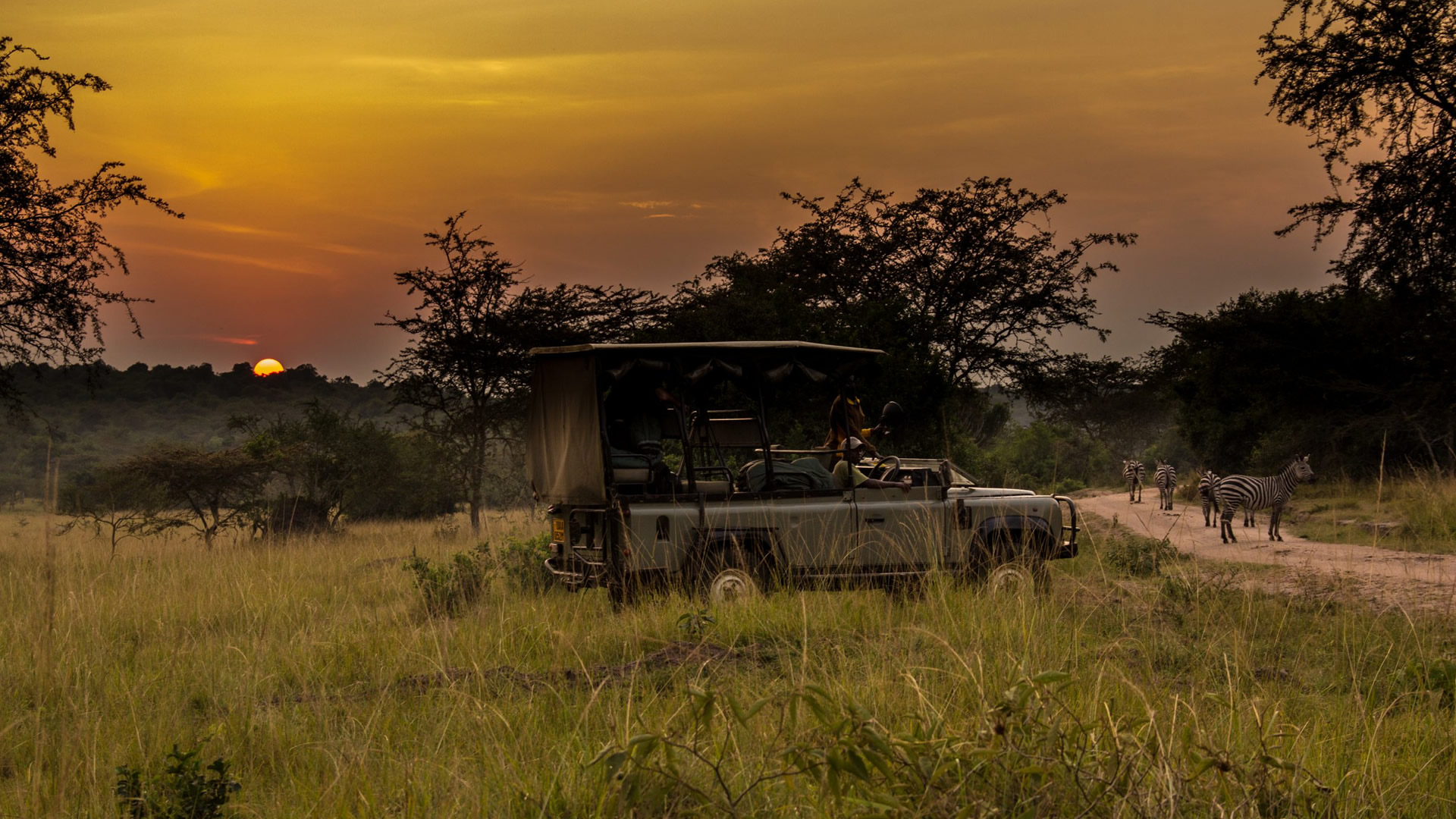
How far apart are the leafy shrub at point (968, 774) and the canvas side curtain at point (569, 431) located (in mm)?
5092

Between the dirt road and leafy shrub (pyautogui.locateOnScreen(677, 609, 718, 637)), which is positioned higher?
leafy shrub (pyautogui.locateOnScreen(677, 609, 718, 637))

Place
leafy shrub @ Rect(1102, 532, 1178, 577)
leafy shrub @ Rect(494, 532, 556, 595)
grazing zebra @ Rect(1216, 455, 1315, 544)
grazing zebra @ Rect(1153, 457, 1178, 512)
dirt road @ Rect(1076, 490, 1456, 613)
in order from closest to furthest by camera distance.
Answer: dirt road @ Rect(1076, 490, 1456, 613), leafy shrub @ Rect(494, 532, 556, 595), leafy shrub @ Rect(1102, 532, 1178, 577), grazing zebra @ Rect(1216, 455, 1315, 544), grazing zebra @ Rect(1153, 457, 1178, 512)

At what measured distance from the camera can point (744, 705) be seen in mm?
4828

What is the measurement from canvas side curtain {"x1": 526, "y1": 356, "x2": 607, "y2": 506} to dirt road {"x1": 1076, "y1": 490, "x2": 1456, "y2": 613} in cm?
433

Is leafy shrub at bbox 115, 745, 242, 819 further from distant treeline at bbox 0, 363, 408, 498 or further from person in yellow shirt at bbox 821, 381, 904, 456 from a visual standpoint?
distant treeline at bbox 0, 363, 408, 498

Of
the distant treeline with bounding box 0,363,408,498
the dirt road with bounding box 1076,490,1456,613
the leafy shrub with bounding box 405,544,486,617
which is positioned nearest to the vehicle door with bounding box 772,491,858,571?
the dirt road with bounding box 1076,490,1456,613

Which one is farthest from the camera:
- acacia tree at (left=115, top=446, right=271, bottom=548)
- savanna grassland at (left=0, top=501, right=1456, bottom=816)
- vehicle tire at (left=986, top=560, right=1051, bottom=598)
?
acacia tree at (left=115, top=446, right=271, bottom=548)

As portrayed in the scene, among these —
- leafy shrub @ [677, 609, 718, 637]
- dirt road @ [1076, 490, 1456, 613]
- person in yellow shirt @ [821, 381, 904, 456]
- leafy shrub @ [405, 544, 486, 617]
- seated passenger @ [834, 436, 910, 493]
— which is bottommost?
dirt road @ [1076, 490, 1456, 613]

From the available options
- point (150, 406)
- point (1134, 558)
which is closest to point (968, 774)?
point (1134, 558)

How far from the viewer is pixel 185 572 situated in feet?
39.4

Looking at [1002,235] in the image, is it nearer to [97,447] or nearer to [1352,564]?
[1352,564]

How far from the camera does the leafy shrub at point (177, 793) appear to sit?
3961 mm

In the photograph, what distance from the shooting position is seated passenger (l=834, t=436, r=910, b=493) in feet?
29.6

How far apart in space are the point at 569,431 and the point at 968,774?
642 cm
